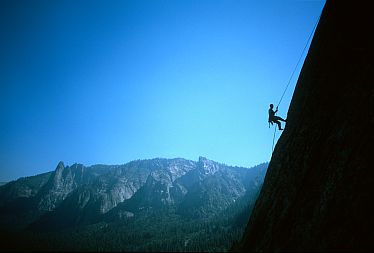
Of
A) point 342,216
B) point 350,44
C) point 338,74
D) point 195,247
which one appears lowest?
point 195,247

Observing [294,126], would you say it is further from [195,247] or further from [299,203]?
[195,247]

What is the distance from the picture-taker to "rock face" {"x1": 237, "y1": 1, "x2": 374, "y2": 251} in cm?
870

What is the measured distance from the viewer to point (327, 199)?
964cm

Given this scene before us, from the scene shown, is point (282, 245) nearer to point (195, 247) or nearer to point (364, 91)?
point (364, 91)

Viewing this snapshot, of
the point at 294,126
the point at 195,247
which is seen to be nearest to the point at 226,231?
the point at 195,247

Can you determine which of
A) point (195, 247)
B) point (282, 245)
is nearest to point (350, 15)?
point (282, 245)

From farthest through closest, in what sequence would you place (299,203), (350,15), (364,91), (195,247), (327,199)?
(195,247) < (350,15) < (299,203) < (364,91) < (327,199)

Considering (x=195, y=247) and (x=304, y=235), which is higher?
(x=304, y=235)

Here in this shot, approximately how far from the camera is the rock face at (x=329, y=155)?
28.5ft

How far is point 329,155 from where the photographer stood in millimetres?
10789

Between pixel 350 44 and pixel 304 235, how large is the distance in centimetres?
993

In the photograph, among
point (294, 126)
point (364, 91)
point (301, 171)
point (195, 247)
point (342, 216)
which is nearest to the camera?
point (342, 216)

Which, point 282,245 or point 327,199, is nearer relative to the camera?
point 327,199

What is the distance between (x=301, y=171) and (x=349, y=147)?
112 inches
